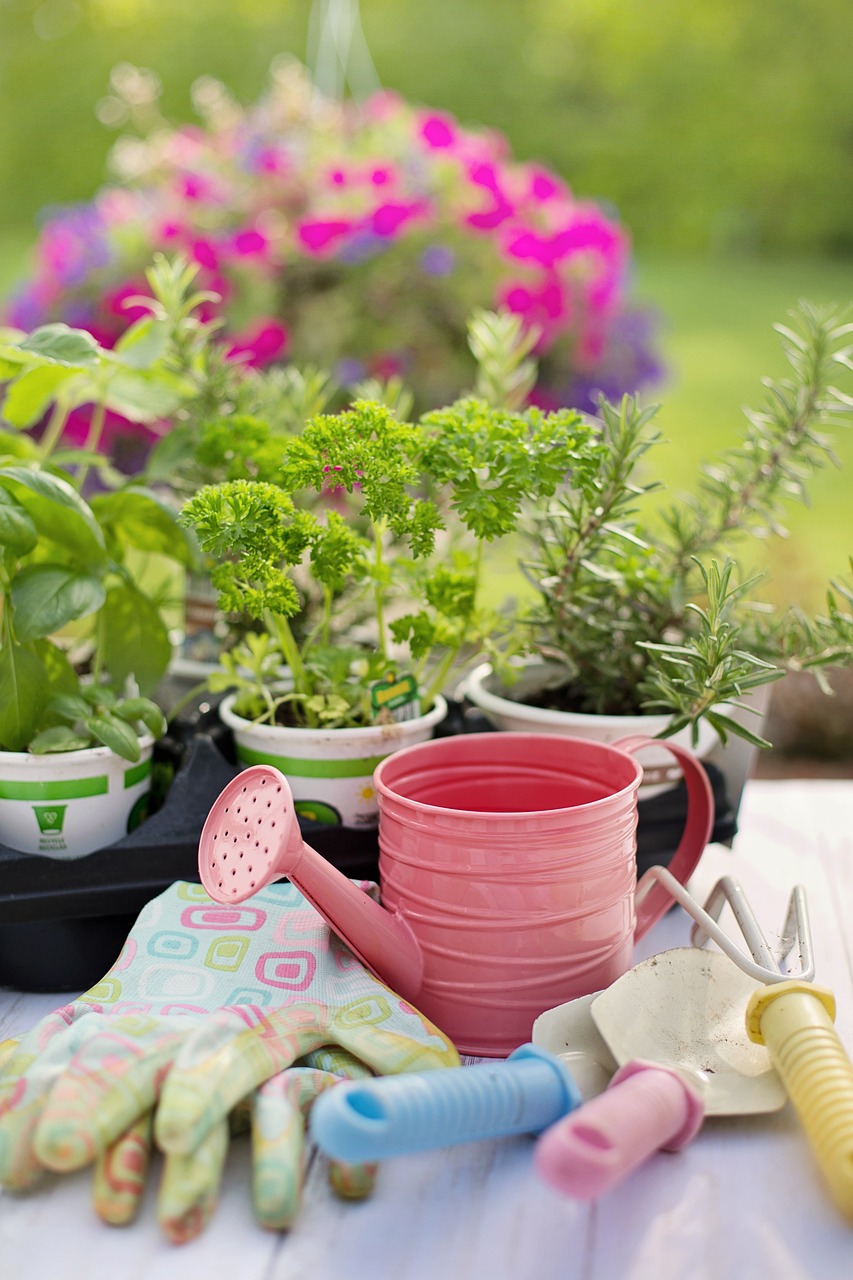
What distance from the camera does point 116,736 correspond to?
0.74 metres

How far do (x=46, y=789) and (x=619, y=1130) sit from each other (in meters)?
0.45

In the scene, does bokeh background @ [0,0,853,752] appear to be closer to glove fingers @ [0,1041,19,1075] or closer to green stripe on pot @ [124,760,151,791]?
green stripe on pot @ [124,760,151,791]

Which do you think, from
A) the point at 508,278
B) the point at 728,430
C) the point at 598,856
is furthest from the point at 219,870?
the point at 728,430

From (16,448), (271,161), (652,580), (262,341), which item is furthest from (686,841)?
(271,161)

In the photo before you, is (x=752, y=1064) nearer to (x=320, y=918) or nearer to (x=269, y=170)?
(x=320, y=918)

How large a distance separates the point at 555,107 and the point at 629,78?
0.29 meters

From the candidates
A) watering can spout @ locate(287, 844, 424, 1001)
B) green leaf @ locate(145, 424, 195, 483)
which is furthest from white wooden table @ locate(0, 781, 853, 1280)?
green leaf @ locate(145, 424, 195, 483)

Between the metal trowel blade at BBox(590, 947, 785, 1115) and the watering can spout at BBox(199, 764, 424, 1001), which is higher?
the watering can spout at BBox(199, 764, 424, 1001)

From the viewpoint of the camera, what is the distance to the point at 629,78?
3.98 metres

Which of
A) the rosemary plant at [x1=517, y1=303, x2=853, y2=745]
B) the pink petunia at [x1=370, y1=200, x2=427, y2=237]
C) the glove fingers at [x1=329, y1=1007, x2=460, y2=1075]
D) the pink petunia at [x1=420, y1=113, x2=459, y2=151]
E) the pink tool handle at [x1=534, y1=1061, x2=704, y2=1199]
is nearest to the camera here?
the pink tool handle at [x1=534, y1=1061, x2=704, y2=1199]

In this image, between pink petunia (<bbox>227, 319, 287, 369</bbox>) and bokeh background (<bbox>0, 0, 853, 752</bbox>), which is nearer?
pink petunia (<bbox>227, 319, 287, 369</bbox>)

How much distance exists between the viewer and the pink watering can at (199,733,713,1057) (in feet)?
2.10

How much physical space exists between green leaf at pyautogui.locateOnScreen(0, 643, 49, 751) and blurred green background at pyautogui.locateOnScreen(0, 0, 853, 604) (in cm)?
323

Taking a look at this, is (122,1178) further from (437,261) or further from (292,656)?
(437,261)
